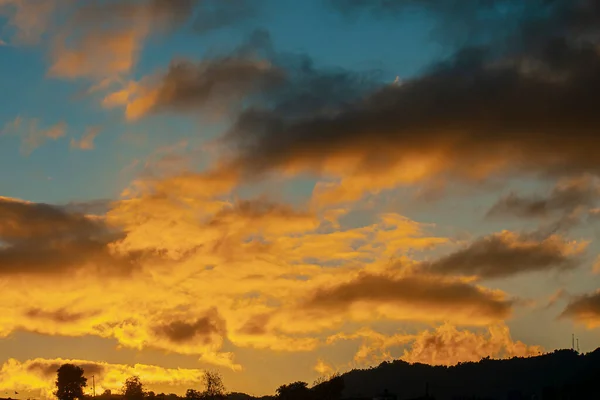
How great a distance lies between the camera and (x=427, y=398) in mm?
194125
